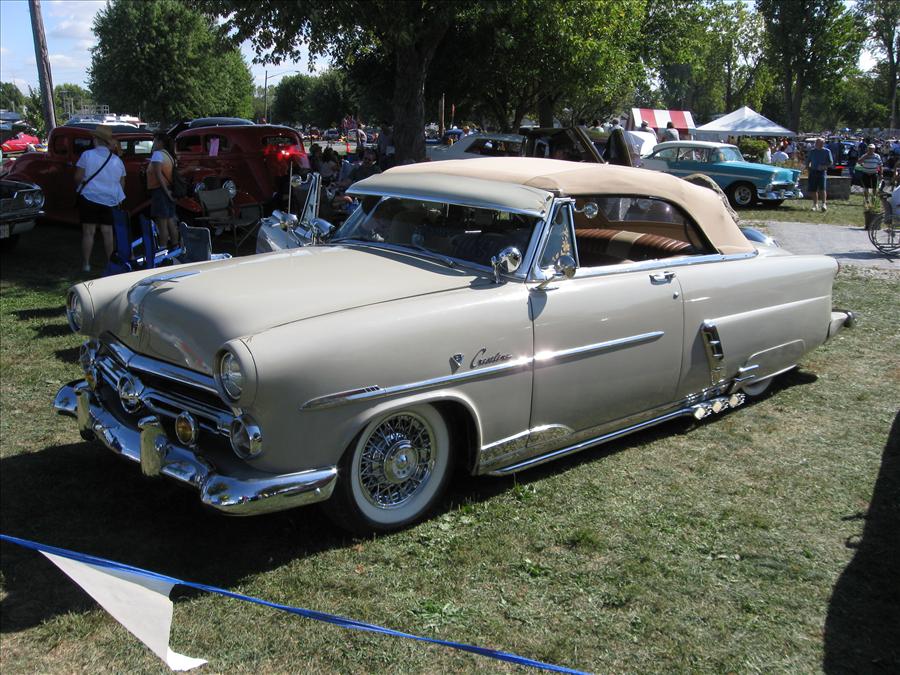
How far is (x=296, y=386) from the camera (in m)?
3.14

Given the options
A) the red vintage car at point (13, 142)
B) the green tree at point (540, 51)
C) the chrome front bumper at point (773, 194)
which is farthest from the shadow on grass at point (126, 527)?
the red vintage car at point (13, 142)

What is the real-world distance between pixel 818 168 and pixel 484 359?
56.7ft

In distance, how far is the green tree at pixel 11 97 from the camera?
405ft

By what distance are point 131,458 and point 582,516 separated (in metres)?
2.05

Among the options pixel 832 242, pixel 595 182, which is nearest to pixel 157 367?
pixel 595 182

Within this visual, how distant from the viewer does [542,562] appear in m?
3.49

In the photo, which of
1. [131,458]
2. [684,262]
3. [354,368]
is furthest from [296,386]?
[684,262]

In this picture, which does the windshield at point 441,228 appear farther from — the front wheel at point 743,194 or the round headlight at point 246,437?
the front wheel at point 743,194

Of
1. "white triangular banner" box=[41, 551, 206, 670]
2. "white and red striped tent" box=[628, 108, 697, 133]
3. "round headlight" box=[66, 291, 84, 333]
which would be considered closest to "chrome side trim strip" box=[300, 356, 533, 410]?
"white triangular banner" box=[41, 551, 206, 670]

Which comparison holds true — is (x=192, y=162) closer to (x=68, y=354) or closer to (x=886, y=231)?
(x=68, y=354)

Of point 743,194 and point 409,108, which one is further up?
point 409,108

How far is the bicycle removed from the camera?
11.7 m

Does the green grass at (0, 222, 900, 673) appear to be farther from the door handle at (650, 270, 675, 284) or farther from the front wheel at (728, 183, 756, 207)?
the front wheel at (728, 183, 756, 207)

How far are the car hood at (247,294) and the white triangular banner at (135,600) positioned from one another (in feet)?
3.35
